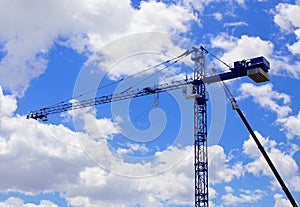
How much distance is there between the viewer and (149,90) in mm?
118938

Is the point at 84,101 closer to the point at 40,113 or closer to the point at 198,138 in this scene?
the point at 40,113

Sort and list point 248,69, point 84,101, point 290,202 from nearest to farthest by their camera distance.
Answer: point 290,202 → point 248,69 → point 84,101

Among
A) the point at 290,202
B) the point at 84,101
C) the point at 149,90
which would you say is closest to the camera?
the point at 290,202

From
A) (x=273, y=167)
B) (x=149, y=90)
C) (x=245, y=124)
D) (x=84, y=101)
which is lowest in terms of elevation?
(x=273, y=167)

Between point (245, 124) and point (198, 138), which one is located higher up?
point (198, 138)

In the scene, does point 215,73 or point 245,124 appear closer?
point 245,124

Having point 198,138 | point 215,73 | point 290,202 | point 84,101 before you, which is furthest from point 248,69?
point 84,101

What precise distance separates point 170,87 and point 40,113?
130 ft

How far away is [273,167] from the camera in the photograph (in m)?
85.7

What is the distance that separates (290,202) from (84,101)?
64.0 metres

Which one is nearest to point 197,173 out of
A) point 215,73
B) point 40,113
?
point 215,73

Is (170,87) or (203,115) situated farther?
(170,87)

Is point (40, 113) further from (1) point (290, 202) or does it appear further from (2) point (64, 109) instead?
→ (1) point (290, 202)

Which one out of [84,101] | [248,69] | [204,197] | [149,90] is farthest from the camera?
[84,101]
